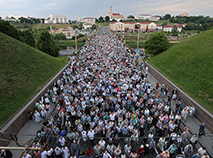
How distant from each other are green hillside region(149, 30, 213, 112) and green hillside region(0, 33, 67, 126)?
15074mm

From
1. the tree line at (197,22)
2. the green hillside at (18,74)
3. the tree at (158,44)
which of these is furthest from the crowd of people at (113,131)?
the tree line at (197,22)

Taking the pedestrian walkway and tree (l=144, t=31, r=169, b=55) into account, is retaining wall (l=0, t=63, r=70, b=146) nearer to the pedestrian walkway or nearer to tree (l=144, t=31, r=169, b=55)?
the pedestrian walkway

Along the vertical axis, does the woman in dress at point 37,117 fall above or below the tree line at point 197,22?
below

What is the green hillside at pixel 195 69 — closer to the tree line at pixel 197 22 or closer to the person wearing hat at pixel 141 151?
the person wearing hat at pixel 141 151

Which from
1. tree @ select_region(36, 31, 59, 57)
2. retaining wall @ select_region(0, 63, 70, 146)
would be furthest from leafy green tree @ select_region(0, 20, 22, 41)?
retaining wall @ select_region(0, 63, 70, 146)

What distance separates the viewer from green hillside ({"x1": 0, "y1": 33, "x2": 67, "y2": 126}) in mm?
10945

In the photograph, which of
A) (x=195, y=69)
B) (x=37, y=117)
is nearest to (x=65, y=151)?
(x=37, y=117)

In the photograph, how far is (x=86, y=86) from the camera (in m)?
13.5

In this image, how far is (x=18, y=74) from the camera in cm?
1455

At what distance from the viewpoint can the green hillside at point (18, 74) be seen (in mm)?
10945

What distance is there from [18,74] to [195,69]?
19.8 metres

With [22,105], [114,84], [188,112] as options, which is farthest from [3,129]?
[188,112]

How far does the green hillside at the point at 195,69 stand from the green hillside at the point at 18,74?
49.5ft

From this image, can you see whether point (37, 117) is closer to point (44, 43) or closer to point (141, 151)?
point (141, 151)
